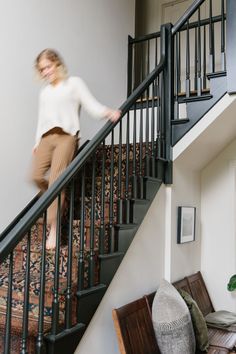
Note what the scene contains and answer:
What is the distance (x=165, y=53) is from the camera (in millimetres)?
2953

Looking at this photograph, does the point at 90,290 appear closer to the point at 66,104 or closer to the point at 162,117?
the point at 66,104

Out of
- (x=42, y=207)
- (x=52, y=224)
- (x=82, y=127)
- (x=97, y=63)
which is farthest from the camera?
(x=97, y=63)

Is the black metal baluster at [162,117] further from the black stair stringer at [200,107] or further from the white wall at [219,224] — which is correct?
the white wall at [219,224]

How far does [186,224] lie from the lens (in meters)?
3.33

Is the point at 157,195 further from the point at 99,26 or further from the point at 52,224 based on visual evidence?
the point at 99,26

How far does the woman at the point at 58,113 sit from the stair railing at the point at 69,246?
0.16 meters

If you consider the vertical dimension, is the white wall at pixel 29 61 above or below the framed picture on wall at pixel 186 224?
above

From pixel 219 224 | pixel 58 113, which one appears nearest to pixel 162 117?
pixel 58 113

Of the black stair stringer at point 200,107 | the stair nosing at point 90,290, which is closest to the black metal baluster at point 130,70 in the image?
the black stair stringer at point 200,107

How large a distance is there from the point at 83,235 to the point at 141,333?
931 millimetres

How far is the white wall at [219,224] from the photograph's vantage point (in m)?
3.81

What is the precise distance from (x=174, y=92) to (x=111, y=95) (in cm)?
110

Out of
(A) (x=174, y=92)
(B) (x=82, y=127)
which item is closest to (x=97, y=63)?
(B) (x=82, y=127)

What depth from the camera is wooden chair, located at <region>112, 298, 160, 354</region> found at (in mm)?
2145
